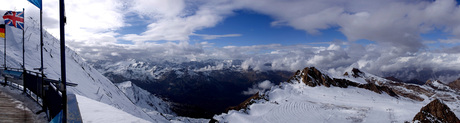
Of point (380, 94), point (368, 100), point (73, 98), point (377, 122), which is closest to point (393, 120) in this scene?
point (377, 122)

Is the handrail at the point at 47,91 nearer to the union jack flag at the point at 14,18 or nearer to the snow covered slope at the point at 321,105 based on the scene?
the union jack flag at the point at 14,18

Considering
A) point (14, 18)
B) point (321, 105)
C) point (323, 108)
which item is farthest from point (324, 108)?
point (14, 18)

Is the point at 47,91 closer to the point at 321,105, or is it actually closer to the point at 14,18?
the point at 14,18

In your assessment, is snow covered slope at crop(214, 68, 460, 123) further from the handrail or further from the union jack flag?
the handrail

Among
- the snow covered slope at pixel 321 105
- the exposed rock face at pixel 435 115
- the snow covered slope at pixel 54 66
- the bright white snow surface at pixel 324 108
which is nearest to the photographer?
the snow covered slope at pixel 54 66

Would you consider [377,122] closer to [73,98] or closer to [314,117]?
[314,117]

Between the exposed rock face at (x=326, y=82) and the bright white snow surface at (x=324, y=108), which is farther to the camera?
the exposed rock face at (x=326, y=82)

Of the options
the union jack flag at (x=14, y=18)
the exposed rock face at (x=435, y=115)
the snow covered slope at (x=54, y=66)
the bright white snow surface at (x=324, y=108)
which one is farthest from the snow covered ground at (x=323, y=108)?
the union jack flag at (x=14, y=18)

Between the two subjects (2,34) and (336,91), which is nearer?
(2,34)
